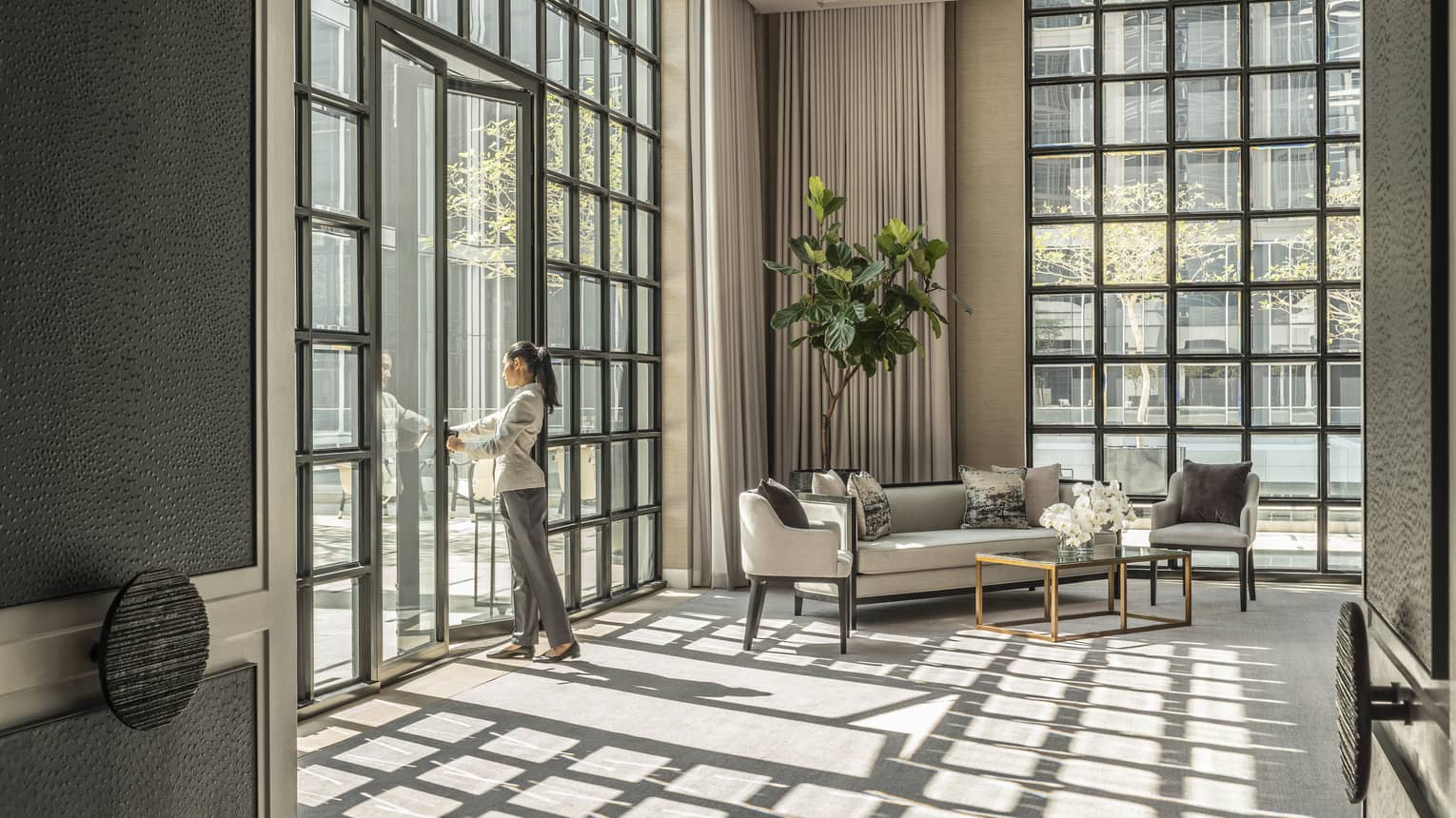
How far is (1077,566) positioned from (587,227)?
3.25 meters

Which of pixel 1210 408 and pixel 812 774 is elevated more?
pixel 1210 408

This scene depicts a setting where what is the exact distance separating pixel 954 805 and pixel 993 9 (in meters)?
6.42

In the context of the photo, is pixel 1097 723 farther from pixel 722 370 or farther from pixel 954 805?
pixel 722 370

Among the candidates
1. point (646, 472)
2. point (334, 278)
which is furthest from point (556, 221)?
point (334, 278)

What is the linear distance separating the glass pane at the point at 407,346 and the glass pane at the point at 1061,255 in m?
4.70

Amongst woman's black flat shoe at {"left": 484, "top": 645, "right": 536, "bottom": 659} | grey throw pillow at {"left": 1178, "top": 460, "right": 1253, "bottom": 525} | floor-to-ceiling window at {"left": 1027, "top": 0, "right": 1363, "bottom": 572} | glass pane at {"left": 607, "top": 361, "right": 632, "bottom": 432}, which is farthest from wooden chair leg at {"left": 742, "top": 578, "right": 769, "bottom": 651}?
floor-to-ceiling window at {"left": 1027, "top": 0, "right": 1363, "bottom": 572}

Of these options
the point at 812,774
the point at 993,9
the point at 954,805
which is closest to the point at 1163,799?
the point at 954,805

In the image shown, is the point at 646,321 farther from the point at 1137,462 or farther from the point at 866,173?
the point at 1137,462

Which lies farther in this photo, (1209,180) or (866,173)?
(866,173)

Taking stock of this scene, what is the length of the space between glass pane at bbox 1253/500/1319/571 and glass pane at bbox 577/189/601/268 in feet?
16.1

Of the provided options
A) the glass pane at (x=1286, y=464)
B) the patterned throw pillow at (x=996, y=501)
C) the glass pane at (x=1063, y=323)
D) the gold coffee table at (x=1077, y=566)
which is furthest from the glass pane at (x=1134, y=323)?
the gold coffee table at (x=1077, y=566)

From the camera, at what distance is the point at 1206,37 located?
26.1 feet

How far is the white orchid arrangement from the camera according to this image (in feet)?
19.4

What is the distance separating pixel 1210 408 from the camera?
7.98 m
